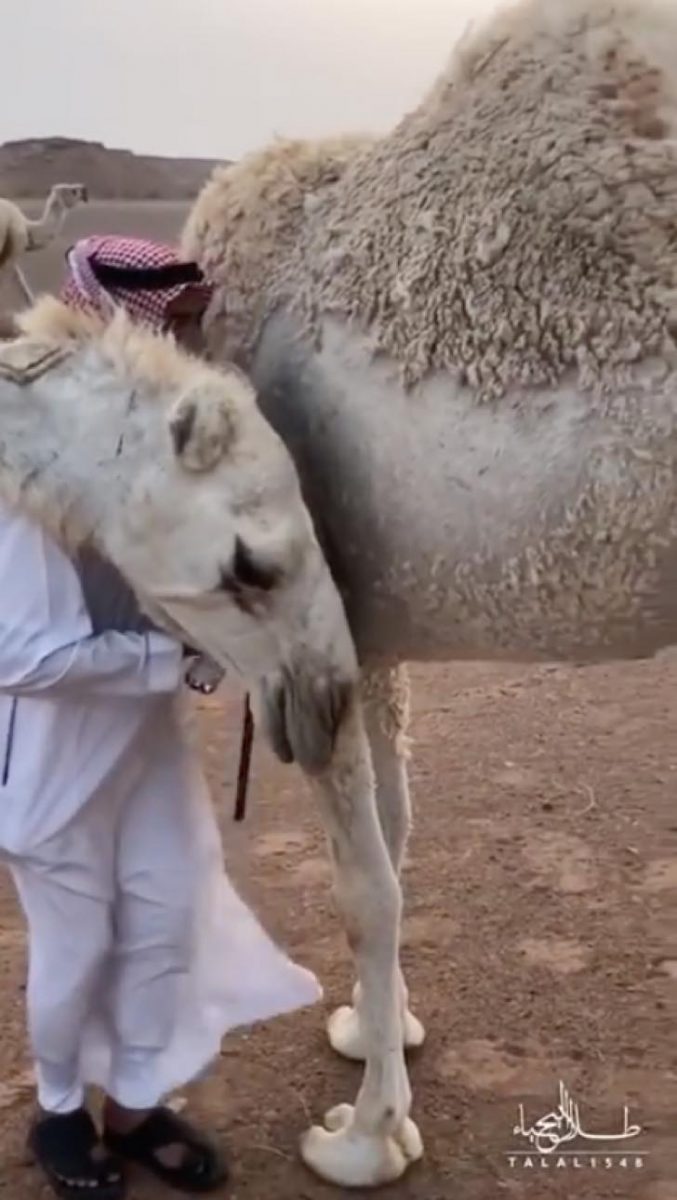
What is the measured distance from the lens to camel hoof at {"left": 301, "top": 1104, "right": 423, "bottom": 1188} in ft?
5.97

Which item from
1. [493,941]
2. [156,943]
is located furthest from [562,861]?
[156,943]

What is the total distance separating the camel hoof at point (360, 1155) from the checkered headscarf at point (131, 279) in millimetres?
920

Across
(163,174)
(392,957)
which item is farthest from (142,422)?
(163,174)

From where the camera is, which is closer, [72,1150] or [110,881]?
[110,881]

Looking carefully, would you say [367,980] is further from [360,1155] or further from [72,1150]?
[72,1150]

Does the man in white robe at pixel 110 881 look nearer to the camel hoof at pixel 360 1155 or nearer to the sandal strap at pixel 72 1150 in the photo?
the sandal strap at pixel 72 1150

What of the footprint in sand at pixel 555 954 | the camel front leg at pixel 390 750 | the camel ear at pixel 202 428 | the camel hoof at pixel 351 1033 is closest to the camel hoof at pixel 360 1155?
the camel front leg at pixel 390 750

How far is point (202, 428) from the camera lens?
4.45 feet

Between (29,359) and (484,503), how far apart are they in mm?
410

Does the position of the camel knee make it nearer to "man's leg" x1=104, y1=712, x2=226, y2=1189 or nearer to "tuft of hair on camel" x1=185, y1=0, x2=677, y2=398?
"man's leg" x1=104, y1=712, x2=226, y2=1189

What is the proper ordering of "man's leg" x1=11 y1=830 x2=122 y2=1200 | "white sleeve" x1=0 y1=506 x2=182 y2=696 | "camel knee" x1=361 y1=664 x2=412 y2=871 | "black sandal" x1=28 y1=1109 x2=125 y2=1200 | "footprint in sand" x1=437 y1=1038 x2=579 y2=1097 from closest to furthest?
1. "white sleeve" x1=0 y1=506 x2=182 y2=696
2. "man's leg" x1=11 y1=830 x2=122 y2=1200
3. "black sandal" x1=28 y1=1109 x2=125 y2=1200
4. "camel knee" x1=361 y1=664 x2=412 y2=871
5. "footprint in sand" x1=437 y1=1038 x2=579 y2=1097

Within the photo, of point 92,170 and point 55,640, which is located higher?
point 92,170

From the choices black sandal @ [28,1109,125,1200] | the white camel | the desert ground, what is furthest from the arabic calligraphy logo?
the white camel

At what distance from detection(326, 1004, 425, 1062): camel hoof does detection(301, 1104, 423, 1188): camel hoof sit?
21 centimetres
